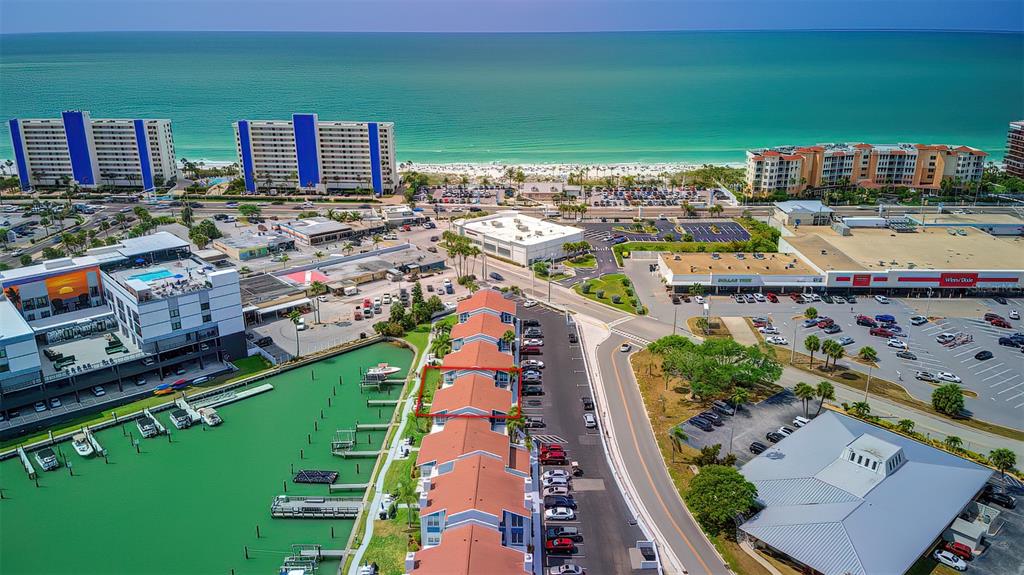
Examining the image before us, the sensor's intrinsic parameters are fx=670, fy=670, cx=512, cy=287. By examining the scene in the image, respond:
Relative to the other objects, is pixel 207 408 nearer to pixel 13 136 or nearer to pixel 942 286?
pixel 942 286

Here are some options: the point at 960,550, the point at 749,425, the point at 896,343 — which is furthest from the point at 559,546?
the point at 896,343

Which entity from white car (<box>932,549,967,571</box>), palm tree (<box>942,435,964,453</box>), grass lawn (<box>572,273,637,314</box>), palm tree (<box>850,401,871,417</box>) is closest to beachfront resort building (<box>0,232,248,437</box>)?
grass lawn (<box>572,273,637,314</box>)

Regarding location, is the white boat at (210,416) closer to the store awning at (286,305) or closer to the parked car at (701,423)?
the store awning at (286,305)

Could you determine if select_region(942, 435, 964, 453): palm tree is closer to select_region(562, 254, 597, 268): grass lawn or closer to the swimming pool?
select_region(562, 254, 597, 268): grass lawn

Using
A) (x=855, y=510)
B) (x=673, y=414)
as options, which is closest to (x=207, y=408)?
(x=673, y=414)

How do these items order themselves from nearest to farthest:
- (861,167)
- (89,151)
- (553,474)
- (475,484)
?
1. (475,484)
2. (553,474)
3. (861,167)
4. (89,151)

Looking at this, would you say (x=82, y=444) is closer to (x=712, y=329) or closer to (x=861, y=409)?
(x=712, y=329)

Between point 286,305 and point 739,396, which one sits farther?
point 286,305

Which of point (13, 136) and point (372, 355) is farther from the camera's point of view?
point (13, 136)

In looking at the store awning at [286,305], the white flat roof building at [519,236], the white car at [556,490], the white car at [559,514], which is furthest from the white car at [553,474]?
the white flat roof building at [519,236]
